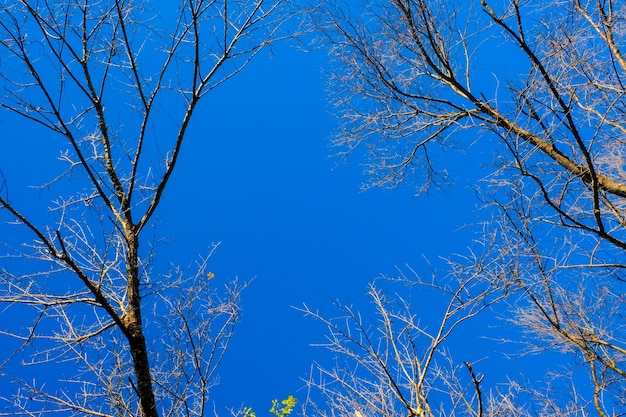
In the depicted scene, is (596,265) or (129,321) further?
(596,265)

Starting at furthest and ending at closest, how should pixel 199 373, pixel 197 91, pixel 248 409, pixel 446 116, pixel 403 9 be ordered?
1. pixel 446 116
2. pixel 248 409
3. pixel 403 9
4. pixel 199 373
5. pixel 197 91

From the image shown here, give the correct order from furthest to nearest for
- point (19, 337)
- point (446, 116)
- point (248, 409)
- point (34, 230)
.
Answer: point (446, 116), point (248, 409), point (19, 337), point (34, 230)

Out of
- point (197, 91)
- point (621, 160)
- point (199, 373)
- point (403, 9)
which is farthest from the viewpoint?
point (621, 160)

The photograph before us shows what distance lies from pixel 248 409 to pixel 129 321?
254cm

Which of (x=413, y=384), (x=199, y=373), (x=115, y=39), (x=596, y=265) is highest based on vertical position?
(x=115, y=39)

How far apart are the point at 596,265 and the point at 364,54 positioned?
2900 mm

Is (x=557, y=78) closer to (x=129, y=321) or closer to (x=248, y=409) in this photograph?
(x=129, y=321)

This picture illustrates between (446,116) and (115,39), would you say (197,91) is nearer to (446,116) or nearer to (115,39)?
(115,39)

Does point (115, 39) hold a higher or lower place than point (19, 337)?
higher

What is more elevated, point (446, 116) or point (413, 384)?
point (446, 116)

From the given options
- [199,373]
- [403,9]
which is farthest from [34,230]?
[403,9]

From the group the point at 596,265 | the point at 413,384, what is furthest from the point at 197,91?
the point at 596,265

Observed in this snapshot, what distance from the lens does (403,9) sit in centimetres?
389

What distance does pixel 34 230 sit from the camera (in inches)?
99.2
